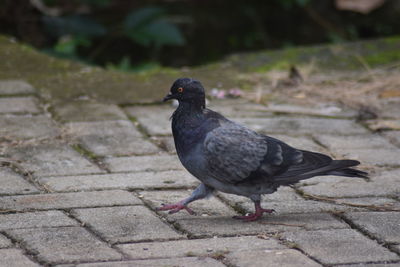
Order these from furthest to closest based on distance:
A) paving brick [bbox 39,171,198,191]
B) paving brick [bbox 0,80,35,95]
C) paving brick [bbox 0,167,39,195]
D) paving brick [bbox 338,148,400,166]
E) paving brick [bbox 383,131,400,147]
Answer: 1. paving brick [bbox 0,80,35,95]
2. paving brick [bbox 383,131,400,147]
3. paving brick [bbox 338,148,400,166]
4. paving brick [bbox 39,171,198,191]
5. paving brick [bbox 0,167,39,195]

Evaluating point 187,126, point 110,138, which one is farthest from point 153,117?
point 187,126

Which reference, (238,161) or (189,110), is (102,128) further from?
(238,161)

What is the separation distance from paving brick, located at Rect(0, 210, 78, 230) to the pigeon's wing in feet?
2.35

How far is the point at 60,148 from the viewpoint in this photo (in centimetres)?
495

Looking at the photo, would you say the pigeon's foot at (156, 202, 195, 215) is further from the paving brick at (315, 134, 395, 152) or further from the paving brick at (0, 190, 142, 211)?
the paving brick at (315, 134, 395, 152)

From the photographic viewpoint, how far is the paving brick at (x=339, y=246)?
10.8 feet

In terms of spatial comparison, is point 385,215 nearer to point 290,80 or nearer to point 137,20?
point 290,80

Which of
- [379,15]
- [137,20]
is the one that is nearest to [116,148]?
[137,20]

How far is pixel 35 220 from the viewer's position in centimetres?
371

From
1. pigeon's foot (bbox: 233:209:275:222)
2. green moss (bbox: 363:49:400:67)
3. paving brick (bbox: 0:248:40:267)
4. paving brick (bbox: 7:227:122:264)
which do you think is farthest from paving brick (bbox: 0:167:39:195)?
green moss (bbox: 363:49:400:67)

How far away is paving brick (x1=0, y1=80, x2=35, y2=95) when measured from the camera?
6.05 meters

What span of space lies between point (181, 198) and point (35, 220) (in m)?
0.83

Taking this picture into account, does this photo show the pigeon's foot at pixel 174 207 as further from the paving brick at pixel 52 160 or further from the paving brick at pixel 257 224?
the paving brick at pixel 52 160

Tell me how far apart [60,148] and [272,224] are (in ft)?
5.61
